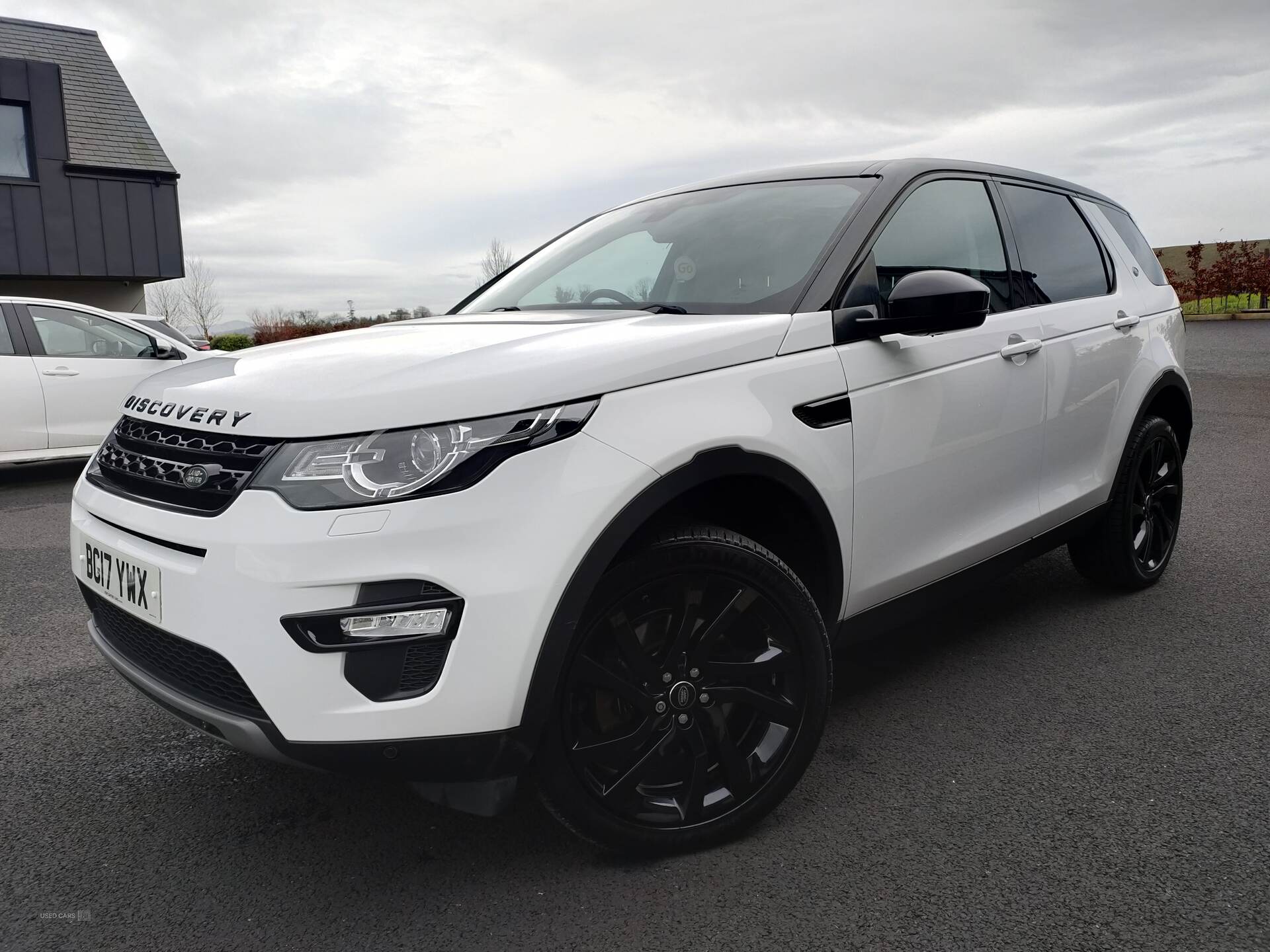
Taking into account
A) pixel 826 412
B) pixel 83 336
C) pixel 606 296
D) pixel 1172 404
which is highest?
pixel 606 296

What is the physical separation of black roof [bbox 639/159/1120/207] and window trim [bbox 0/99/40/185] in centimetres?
2042

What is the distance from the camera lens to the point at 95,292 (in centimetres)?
2142

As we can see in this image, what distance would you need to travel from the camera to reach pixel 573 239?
3.70 metres

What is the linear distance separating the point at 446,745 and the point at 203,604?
0.56 meters

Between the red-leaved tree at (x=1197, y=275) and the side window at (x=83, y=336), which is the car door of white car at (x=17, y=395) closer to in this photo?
the side window at (x=83, y=336)

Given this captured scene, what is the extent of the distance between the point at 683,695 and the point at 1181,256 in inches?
1614

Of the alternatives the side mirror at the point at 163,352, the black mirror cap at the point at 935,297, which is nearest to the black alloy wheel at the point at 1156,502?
the black mirror cap at the point at 935,297

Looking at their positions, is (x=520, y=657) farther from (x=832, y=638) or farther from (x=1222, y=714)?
(x=1222, y=714)

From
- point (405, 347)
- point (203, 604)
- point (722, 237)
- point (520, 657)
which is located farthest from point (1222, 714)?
point (203, 604)

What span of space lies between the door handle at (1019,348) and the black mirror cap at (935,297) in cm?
53

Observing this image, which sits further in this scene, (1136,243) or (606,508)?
(1136,243)

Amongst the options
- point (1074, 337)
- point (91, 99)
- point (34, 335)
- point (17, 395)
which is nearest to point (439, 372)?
point (1074, 337)

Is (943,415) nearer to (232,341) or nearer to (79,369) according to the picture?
(79,369)

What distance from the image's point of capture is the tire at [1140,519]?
3.96m
